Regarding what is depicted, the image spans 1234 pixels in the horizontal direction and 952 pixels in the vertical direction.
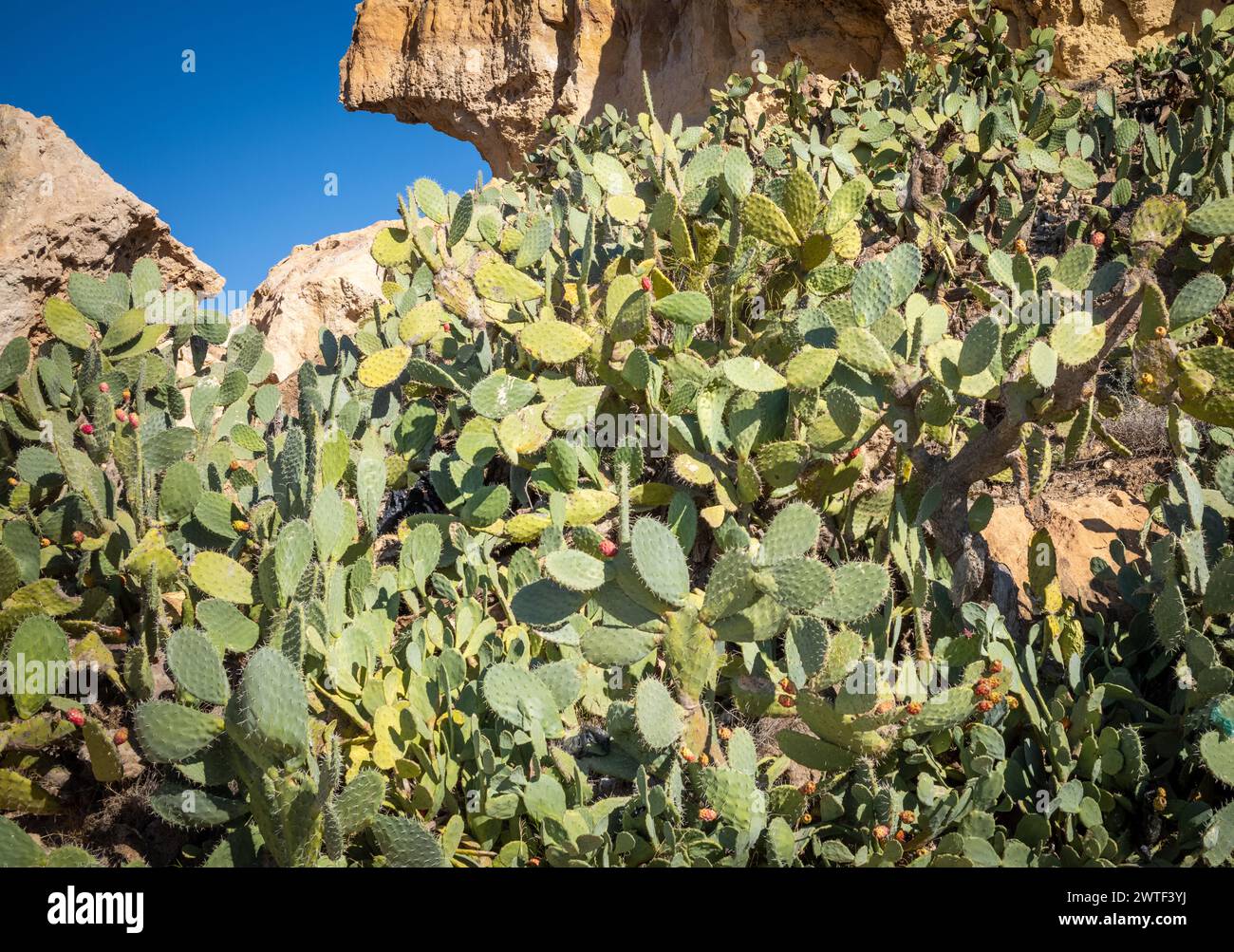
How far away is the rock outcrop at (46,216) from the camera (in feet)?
13.3

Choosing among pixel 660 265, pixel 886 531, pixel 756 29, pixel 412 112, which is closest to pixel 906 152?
pixel 660 265

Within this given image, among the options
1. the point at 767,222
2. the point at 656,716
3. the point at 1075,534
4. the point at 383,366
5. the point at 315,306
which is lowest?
the point at 656,716

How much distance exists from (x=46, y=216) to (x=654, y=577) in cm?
399

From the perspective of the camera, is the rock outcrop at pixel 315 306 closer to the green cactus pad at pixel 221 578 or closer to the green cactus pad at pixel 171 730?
the green cactus pad at pixel 221 578

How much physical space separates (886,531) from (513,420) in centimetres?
124

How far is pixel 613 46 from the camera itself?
46.6 ft

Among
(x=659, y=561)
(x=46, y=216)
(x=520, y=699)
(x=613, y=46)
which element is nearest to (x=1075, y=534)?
(x=659, y=561)

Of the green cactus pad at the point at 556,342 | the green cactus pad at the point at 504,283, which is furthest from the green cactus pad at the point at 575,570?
the green cactus pad at the point at 504,283

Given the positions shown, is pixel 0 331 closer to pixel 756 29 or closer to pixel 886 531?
pixel 886 531

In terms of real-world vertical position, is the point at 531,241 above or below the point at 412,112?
below

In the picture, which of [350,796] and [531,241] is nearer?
[350,796]

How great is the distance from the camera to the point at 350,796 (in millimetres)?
1705

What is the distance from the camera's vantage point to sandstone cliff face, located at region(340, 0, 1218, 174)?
8648mm

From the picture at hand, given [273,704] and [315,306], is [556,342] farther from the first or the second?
[315,306]
